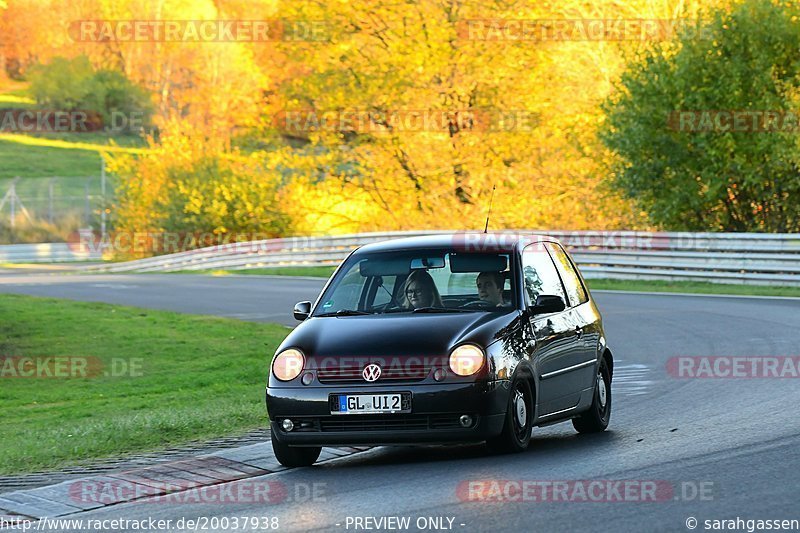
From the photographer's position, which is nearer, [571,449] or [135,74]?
[571,449]

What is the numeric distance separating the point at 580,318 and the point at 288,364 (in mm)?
2593

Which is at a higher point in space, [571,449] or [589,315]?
[589,315]

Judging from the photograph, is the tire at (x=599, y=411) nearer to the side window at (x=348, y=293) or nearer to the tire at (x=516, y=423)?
the tire at (x=516, y=423)

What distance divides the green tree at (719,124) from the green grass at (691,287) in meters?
3.23

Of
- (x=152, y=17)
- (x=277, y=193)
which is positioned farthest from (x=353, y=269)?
(x=152, y=17)

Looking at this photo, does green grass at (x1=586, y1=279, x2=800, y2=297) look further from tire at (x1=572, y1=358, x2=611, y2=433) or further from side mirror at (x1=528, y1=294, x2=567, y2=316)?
side mirror at (x1=528, y1=294, x2=567, y2=316)

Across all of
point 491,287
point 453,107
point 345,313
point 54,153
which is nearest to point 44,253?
Result: point 453,107

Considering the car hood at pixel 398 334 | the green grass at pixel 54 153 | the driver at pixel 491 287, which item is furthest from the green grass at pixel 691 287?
the green grass at pixel 54 153

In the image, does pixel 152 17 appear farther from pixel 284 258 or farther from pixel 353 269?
pixel 353 269

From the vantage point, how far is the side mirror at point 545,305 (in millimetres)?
10078

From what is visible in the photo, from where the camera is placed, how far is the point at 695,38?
32.4 meters

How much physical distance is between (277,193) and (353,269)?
126 ft

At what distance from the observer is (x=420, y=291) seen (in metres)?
10.2

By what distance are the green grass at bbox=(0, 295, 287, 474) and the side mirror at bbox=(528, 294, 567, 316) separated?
2.72m
